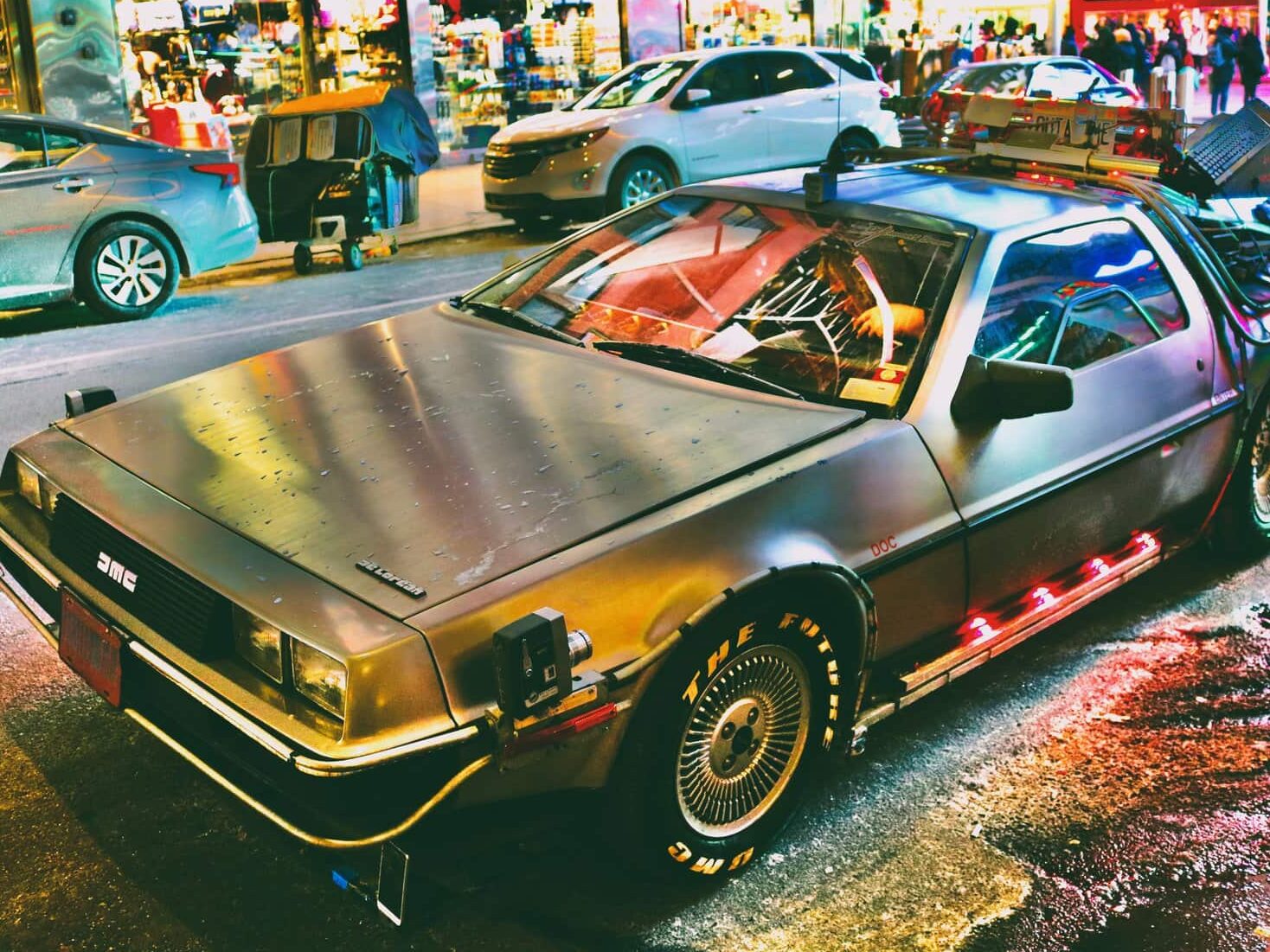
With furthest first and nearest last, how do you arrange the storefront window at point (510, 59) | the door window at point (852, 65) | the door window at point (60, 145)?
the storefront window at point (510, 59), the door window at point (852, 65), the door window at point (60, 145)

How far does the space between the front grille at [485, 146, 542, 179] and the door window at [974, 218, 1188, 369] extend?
30.0 ft

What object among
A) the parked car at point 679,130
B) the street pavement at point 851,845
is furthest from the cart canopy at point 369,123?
the street pavement at point 851,845

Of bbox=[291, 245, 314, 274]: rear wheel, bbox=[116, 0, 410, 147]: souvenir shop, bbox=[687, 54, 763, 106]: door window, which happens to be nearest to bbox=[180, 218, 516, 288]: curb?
bbox=[291, 245, 314, 274]: rear wheel

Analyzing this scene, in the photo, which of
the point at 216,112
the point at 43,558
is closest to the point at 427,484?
the point at 43,558

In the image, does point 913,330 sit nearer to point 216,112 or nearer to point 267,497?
point 267,497

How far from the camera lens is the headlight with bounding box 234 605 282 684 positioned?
111 inches

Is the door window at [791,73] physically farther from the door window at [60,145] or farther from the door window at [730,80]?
the door window at [60,145]

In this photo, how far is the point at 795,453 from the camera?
11.0ft

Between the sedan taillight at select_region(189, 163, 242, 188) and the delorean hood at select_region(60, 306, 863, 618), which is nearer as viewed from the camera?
the delorean hood at select_region(60, 306, 863, 618)

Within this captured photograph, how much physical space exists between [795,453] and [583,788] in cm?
99

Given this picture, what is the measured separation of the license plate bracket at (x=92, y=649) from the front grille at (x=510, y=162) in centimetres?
1006

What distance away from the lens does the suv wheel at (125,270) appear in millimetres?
9438

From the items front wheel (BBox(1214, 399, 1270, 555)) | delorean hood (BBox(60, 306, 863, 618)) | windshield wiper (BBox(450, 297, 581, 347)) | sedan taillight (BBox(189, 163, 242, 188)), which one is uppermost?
sedan taillight (BBox(189, 163, 242, 188))

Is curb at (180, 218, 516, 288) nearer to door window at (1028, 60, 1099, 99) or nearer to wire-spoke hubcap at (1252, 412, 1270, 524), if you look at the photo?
door window at (1028, 60, 1099, 99)
